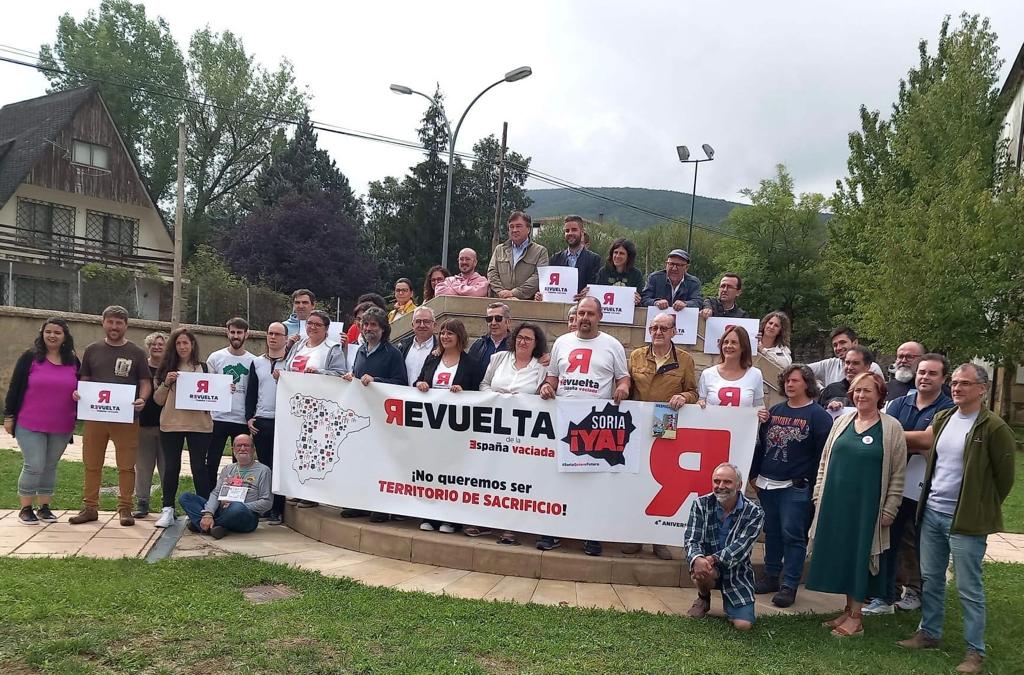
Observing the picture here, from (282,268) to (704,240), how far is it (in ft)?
170

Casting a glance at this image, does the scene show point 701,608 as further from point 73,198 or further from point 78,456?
point 73,198

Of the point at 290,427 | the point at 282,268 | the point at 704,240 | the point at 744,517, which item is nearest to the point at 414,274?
the point at 282,268

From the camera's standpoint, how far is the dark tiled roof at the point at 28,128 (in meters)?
27.9

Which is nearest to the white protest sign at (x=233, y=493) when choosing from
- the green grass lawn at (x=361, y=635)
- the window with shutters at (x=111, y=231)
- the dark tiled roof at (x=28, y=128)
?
the green grass lawn at (x=361, y=635)

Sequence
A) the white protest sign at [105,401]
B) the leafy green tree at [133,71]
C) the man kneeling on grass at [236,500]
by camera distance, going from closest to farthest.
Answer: the man kneeling on grass at [236,500] < the white protest sign at [105,401] < the leafy green tree at [133,71]

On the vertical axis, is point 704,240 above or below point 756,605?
above

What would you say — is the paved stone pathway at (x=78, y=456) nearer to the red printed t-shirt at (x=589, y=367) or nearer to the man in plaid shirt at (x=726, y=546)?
the red printed t-shirt at (x=589, y=367)

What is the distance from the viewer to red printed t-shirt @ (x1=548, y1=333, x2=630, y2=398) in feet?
19.2

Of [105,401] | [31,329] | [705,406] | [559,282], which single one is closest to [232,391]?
[105,401]

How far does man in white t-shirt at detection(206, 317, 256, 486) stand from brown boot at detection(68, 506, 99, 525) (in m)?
1.06

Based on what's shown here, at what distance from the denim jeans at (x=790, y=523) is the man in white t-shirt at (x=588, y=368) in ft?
4.31

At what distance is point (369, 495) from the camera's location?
6516 mm

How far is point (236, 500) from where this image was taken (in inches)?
266

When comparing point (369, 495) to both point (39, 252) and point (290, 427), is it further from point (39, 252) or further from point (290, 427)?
point (39, 252)
